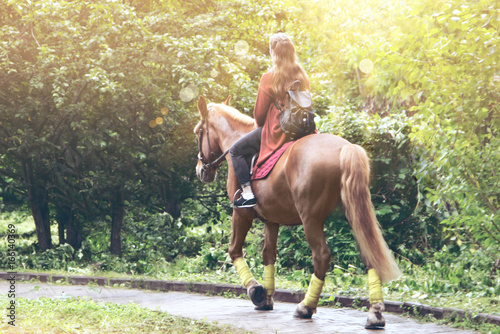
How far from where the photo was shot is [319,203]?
6.34 meters

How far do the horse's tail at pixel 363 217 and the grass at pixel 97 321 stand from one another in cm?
146

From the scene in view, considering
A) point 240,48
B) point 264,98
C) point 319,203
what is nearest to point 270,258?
point 319,203

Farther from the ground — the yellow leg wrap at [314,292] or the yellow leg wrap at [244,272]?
the yellow leg wrap at [244,272]

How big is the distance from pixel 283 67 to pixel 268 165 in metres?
1.12

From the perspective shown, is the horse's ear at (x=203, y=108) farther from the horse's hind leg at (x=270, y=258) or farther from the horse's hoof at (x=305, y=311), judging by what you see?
the horse's hoof at (x=305, y=311)

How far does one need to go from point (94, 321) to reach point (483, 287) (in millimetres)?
4835

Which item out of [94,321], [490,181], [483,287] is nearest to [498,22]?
[490,181]

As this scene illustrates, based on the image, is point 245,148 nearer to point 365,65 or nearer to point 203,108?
point 203,108

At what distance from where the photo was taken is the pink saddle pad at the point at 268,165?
22.6 ft

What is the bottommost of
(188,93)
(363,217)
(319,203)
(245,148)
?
(363,217)

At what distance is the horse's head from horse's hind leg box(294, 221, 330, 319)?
7.42 ft

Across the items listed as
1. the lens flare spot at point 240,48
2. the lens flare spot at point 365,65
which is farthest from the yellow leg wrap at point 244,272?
the lens flare spot at point 365,65

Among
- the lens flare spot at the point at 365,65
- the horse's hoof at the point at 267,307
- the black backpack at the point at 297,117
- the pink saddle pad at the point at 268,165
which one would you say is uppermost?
the lens flare spot at the point at 365,65

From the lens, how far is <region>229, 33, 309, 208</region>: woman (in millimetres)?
7016
